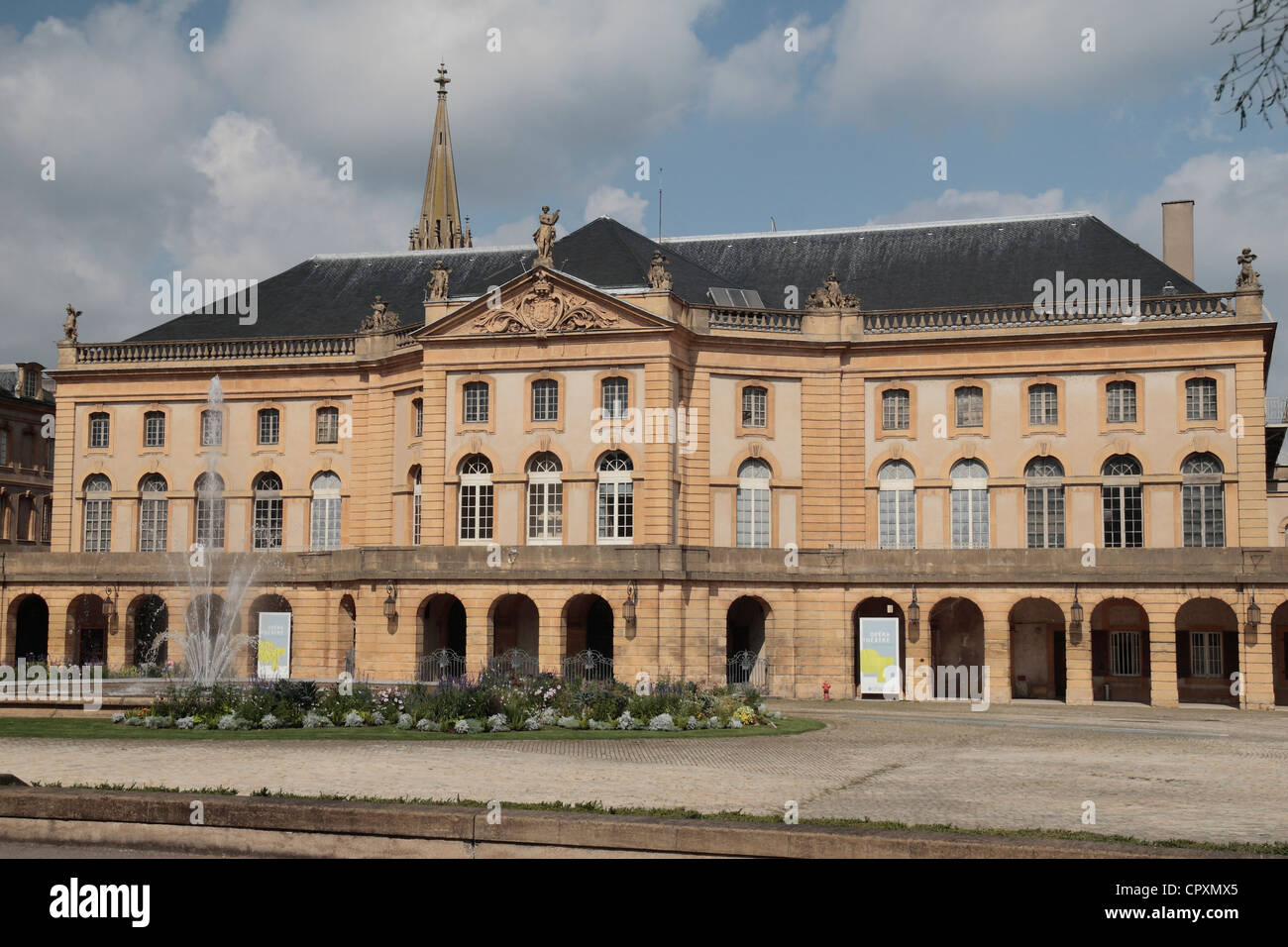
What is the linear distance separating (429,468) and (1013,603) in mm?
20018

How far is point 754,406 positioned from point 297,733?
82.7 ft

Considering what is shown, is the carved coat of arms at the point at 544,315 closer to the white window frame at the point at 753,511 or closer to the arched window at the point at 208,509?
the white window frame at the point at 753,511

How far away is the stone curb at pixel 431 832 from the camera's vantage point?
12938 mm

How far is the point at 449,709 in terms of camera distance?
28.8 metres

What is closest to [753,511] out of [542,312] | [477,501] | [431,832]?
[477,501]

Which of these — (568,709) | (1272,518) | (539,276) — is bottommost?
(568,709)

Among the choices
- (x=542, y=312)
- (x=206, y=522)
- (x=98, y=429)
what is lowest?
(x=206, y=522)

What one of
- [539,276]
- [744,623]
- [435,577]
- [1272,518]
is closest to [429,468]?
[435,577]

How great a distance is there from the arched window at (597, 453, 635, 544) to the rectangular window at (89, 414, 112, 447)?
21.3 metres

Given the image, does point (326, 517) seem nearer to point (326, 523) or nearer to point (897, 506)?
point (326, 523)

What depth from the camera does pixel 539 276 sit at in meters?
47.4

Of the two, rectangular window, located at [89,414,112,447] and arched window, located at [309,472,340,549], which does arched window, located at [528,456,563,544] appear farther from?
rectangular window, located at [89,414,112,447]

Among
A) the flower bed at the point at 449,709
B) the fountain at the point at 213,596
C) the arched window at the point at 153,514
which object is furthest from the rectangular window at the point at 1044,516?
the arched window at the point at 153,514
